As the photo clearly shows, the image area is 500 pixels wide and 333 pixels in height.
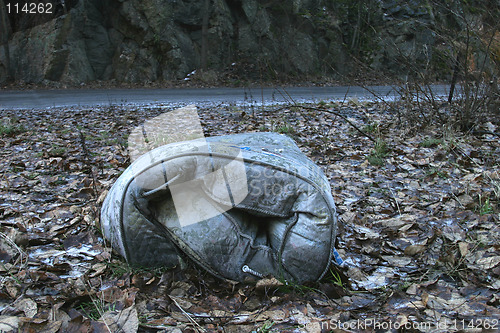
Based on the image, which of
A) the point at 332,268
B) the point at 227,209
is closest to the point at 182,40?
the point at 227,209

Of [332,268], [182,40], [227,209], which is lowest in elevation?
[332,268]

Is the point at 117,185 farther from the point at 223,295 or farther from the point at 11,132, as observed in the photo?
the point at 11,132

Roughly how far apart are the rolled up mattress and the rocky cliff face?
12.1 metres

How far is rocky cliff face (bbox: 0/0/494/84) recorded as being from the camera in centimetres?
1459

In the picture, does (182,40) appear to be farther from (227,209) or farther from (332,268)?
(332,268)

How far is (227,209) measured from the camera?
7.71 ft

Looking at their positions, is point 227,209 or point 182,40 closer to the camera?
point 227,209

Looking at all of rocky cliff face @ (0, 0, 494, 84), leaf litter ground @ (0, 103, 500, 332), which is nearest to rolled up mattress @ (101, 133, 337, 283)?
leaf litter ground @ (0, 103, 500, 332)

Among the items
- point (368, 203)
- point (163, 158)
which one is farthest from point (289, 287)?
point (368, 203)

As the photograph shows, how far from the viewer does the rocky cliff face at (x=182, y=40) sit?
1459 cm

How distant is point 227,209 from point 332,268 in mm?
741

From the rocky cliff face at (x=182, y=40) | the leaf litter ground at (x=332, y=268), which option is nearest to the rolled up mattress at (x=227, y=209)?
the leaf litter ground at (x=332, y=268)

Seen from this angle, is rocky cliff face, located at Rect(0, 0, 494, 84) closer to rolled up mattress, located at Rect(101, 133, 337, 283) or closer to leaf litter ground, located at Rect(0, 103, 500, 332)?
leaf litter ground, located at Rect(0, 103, 500, 332)

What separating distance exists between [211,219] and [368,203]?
185 cm
